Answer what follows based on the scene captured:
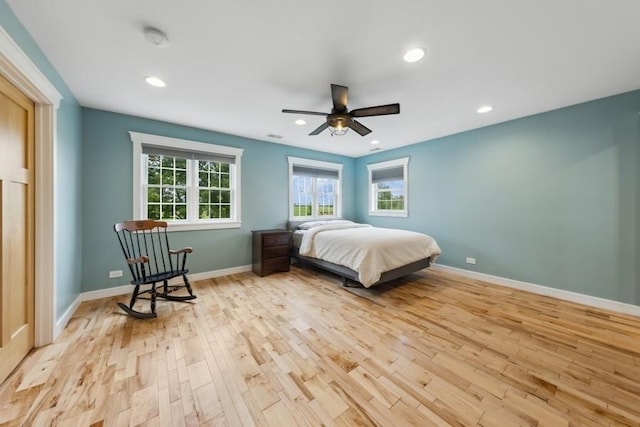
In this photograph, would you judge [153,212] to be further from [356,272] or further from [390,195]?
[390,195]

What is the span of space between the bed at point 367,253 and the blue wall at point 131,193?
1064 millimetres

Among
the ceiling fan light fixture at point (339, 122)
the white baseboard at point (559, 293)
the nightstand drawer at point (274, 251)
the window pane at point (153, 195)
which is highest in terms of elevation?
the ceiling fan light fixture at point (339, 122)

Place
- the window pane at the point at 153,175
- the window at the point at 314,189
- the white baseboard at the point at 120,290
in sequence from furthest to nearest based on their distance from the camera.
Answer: the window at the point at 314,189 → the window pane at the point at 153,175 → the white baseboard at the point at 120,290

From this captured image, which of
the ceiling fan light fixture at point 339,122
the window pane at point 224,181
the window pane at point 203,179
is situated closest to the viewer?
the ceiling fan light fixture at point 339,122

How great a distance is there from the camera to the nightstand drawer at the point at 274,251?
402 cm

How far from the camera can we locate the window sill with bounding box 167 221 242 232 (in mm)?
3543

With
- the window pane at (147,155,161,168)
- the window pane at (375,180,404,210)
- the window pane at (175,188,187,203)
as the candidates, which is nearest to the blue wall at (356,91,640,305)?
the window pane at (375,180,404,210)

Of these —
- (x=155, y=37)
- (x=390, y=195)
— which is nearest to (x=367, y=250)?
(x=390, y=195)

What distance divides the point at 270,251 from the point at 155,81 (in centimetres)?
276

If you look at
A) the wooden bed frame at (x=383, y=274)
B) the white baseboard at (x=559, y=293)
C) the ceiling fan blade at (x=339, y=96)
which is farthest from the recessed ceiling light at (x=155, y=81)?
the white baseboard at (x=559, y=293)

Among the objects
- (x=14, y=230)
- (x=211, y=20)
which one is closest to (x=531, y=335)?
(x=211, y=20)

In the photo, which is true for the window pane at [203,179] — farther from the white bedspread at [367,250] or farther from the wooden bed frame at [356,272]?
the wooden bed frame at [356,272]

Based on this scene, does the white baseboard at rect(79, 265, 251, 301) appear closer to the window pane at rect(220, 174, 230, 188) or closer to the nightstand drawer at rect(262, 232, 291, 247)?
the nightstand drawer at rect(262, 232, 291, 247)

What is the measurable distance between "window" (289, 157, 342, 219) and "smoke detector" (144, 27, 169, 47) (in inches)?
121
